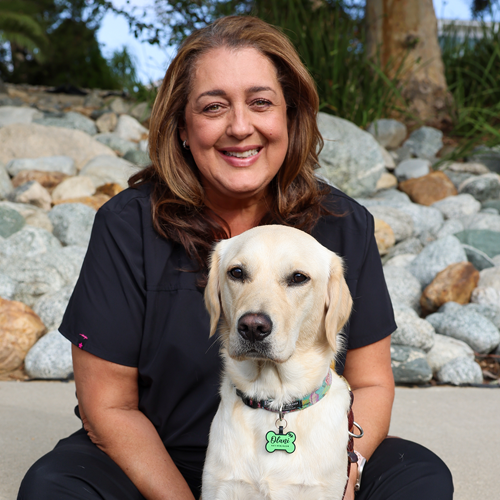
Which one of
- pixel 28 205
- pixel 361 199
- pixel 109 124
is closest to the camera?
pixel 28 205

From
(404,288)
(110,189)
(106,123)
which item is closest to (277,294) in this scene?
(404,288)

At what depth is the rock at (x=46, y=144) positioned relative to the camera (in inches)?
267

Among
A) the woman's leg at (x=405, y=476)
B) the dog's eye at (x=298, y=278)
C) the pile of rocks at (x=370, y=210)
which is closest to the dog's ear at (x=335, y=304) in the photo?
the dog's eye at (x=298, y=278)

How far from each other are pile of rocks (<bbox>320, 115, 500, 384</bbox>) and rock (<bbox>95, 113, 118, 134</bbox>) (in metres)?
3.27

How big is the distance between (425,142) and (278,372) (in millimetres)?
6355

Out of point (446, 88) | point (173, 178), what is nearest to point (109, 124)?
point (446, 88)

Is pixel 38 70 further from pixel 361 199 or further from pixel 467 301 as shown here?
pixel 467 301

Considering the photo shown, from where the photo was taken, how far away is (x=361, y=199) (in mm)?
6434

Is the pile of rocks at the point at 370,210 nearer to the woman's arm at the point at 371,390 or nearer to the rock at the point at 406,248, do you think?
the rock at the point at 406,248

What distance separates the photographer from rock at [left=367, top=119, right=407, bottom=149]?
7.62m

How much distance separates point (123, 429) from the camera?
2.11m

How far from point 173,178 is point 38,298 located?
2.66 meters

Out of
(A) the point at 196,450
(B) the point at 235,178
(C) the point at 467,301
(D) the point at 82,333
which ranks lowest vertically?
(C) the point at 467,301

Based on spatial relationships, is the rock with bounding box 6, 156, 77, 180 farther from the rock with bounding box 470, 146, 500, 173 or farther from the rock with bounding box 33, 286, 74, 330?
the rock with bounding box 470, 146, 500, 173
